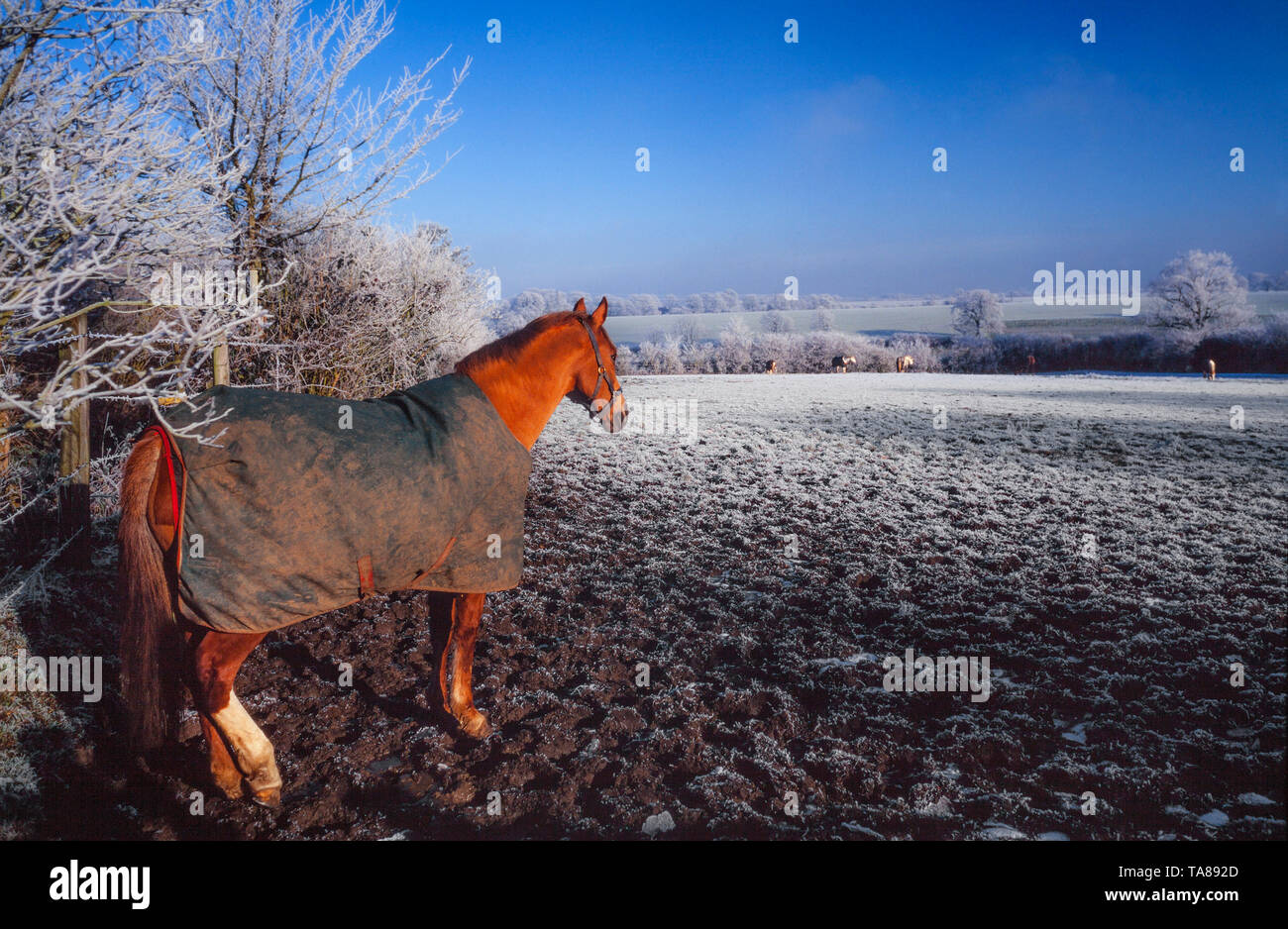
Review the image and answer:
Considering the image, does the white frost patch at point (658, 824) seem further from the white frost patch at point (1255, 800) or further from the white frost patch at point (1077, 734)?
the white frost patch at point (1255, 800)

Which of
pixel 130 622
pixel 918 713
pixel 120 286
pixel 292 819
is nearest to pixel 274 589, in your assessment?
pixel 130 622

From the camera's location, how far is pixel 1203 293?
37.5 meters

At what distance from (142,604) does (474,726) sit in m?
1.61

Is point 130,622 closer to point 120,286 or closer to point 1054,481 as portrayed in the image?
point 120,286

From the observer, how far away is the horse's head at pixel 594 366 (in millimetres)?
3852

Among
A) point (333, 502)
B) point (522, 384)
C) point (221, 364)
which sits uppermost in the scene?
point (221, 364)

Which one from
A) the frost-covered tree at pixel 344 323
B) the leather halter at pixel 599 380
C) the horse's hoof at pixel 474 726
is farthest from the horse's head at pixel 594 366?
the frost-covered tree at pixel 344 323

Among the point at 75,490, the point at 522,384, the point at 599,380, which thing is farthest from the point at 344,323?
the point at 522,384

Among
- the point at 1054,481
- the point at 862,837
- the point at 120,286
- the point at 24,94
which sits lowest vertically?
the point at 862,837

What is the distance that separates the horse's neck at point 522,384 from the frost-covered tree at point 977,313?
54.7 m

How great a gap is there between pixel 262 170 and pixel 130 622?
21.6 feet

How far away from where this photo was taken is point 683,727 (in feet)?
11.0

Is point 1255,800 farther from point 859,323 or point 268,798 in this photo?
point 859,323

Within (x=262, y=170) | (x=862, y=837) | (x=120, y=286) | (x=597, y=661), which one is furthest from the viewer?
(x=262, y=170)
